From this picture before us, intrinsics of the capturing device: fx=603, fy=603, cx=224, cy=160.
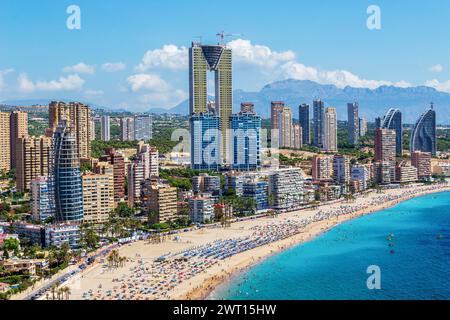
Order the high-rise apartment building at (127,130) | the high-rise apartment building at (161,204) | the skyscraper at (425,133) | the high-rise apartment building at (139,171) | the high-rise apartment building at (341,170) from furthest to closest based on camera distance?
the high-rise apartment building at (127,130), the skyscraper at (425,133), the high-rise apartment building at (341,170), the high-rise apartment building at (139,171), the high-rise apartment building at (161,204)

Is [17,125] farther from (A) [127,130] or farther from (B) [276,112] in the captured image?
(B) [276,112]

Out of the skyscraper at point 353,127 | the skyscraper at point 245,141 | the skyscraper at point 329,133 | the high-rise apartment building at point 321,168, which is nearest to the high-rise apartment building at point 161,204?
the skyscraper at point 245,141

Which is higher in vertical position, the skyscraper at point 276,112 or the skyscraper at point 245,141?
the skyscraper at point 276,112

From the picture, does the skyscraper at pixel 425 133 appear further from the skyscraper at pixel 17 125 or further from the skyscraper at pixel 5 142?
the skyscraper at pixel 5 142

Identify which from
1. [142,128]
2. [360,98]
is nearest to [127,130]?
[142,128]

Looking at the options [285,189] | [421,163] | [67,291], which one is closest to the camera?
[67,291]

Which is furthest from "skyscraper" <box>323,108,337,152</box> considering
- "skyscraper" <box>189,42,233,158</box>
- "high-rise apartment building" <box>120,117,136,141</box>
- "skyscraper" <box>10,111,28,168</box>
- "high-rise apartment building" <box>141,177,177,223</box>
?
"high-rise apartment building" <box>141,177,177,223</box>

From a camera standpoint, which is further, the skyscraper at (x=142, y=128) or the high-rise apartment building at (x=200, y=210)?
the skyscraper at (x=142, y=128)

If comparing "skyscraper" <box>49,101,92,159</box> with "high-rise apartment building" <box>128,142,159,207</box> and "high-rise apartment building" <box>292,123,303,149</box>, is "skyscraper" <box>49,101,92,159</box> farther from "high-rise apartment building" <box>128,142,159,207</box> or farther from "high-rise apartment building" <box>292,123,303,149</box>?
"high-rise apartment building" <box>292,123,303,149</box>
